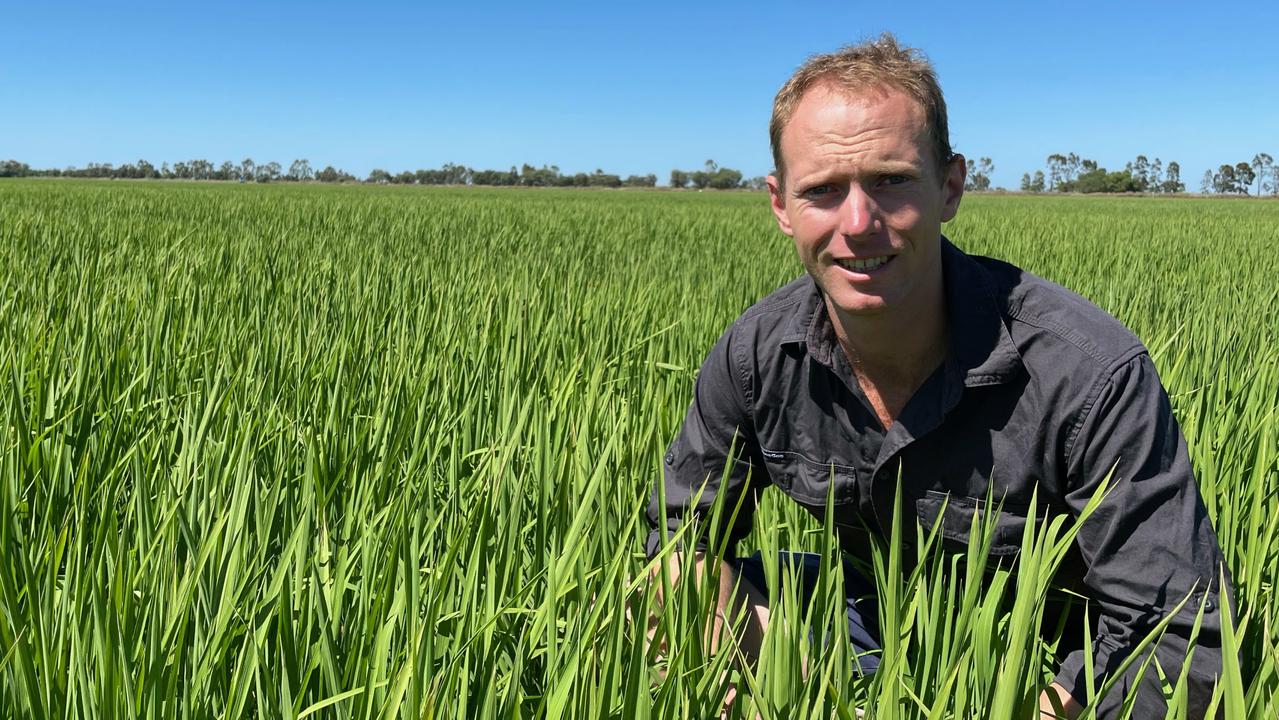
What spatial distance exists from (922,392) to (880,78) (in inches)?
16.0

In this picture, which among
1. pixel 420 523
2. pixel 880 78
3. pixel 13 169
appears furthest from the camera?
pixel 13 169

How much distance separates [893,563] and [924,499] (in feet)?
1.62

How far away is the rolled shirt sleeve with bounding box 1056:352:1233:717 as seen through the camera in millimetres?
981

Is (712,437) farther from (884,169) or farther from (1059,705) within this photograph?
(1059,705)

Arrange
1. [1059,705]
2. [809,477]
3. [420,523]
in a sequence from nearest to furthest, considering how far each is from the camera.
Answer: [1059,705]
[420,523]
[809,477]

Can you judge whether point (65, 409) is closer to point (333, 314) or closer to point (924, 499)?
point (333, 314)

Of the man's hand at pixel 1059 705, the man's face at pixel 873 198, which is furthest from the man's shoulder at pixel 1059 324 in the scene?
the man's hand at pixel 1059 705

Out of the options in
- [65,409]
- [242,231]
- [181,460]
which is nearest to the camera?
[181,460]

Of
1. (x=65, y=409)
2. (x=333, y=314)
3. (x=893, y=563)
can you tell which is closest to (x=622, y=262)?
(x=333, y=314)

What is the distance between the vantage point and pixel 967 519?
50.3 inches

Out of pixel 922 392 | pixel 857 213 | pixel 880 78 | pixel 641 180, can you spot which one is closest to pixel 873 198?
pixel 857 213

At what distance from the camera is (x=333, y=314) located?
3.10 m

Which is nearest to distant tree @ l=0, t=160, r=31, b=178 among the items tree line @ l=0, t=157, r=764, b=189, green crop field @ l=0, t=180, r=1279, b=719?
tree line @ l=0, t=157, r=764, b=189

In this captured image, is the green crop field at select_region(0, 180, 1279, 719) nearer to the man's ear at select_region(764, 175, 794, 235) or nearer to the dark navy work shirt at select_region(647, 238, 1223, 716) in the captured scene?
the dark navy work shirt at select_region(647, 238, 1223, 716)
